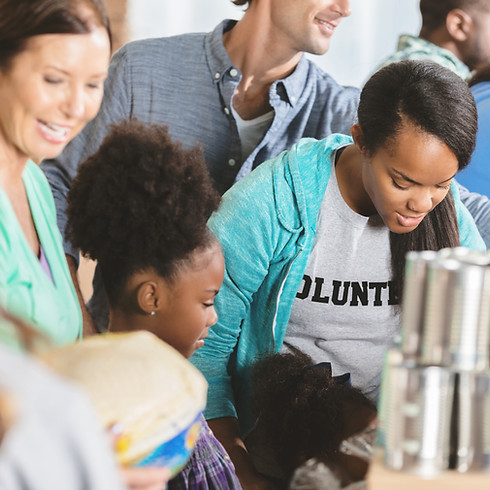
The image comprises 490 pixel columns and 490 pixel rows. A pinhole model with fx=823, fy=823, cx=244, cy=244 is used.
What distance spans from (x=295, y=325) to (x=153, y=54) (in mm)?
693

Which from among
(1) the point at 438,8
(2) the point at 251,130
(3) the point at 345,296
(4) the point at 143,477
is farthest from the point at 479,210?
(4) the point at 143,477

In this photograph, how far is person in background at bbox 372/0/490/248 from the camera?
2096mm

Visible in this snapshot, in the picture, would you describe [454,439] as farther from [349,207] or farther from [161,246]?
[349,207]

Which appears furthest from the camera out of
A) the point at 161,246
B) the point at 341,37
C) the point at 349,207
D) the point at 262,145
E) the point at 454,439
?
the point at 341,37

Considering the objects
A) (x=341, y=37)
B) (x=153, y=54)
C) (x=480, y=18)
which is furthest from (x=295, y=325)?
(x=341, y=37)

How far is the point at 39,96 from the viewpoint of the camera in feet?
3.13

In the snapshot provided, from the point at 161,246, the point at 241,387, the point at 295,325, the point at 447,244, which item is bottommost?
the point at 241,387

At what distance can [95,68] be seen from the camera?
98cm

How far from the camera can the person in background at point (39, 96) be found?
3.09ft

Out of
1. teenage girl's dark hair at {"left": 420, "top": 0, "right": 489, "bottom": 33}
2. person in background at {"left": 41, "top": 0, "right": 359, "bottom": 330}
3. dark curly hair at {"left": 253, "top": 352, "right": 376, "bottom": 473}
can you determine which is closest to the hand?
dark curly hair at {"left": 253, "top": 352, "right": 376, "bottom": 473}

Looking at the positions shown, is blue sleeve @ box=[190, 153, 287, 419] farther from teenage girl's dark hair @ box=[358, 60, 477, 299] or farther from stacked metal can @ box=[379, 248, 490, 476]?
stacked metal can @ box=[379, 248, 490, 476]

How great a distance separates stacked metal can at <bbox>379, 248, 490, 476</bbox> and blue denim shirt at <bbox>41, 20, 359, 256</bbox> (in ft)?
3.56

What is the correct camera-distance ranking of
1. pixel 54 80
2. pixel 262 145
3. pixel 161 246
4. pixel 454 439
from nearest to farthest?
pixel 454 439 → pixel 54 80 → pixel 161 246 → pixel 262 145

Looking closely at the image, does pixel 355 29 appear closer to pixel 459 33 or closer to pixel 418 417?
pixel 459 33
